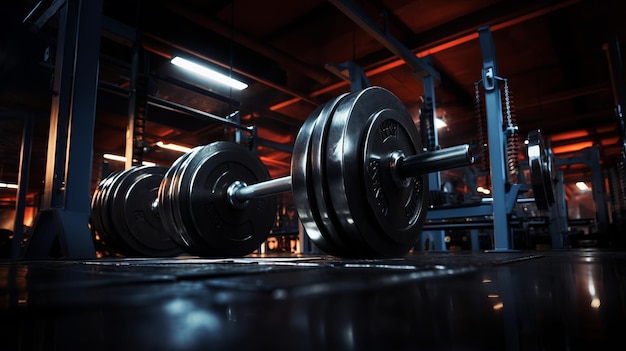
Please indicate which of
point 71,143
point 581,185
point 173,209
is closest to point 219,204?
point 173,209

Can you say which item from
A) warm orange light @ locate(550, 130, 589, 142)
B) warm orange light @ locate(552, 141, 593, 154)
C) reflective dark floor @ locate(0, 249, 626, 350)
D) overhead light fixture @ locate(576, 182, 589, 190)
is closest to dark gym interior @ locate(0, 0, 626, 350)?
reflective dark floor @ locate(0, 249, 626, 350)

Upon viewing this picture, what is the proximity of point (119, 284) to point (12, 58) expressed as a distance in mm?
2016

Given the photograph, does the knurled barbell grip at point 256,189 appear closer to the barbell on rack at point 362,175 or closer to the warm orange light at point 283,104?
the barbell on rack at point 362,175

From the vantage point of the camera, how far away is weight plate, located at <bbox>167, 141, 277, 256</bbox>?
1803 mm

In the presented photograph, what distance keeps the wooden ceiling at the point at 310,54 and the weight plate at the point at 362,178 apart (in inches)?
65.6

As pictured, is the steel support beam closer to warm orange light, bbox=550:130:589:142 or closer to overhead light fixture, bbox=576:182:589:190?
warm orange light, bbox=550:130:589:142

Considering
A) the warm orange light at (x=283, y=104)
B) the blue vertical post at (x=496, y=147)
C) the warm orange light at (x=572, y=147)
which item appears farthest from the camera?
the warm orange light at (x=572, y=147)

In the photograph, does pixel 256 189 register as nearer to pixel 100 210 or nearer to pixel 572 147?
pixel 100 210

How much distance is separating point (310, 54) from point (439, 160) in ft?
12.2

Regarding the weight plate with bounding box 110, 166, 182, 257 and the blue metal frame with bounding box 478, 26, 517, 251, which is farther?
the blue metal frame with bounding box 478, 26, 517, 251

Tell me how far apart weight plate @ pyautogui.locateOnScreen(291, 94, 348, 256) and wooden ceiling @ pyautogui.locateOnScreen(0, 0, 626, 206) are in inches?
61.3

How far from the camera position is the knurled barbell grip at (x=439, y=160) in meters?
1.22

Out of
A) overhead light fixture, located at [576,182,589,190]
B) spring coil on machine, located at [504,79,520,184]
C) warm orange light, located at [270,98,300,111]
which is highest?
warm orange light, located at [270,98,300,111]

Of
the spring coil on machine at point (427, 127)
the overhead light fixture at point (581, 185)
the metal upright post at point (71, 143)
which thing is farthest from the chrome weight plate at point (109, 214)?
the overhead light fixture at point (581, 185)
